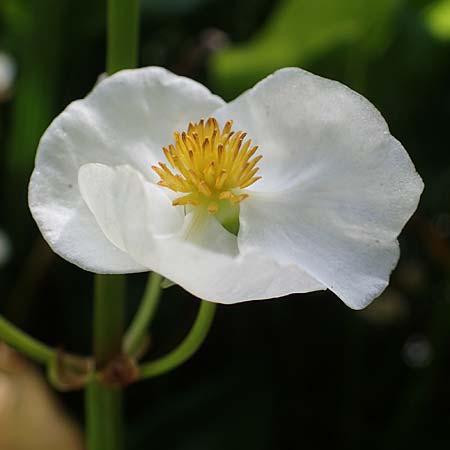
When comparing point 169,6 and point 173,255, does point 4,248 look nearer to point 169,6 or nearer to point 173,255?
point 169,6

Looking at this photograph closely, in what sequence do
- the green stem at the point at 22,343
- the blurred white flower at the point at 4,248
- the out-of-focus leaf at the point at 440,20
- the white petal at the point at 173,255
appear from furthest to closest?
1. the blurred white flower at the point at 4,248
2. the out-of-focus leaf at the point at 440,20
3. the green stem at the point at 22,343
4. the white petal at the point at 173,255

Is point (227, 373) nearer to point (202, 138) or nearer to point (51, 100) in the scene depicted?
point (51, 100)

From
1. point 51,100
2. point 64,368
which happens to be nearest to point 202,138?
point 64,368

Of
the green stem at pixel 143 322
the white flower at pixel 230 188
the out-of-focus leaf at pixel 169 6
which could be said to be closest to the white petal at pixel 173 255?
the white flower at pixel 230 188

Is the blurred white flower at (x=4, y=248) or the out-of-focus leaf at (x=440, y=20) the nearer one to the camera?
the out-of-focus leaf at (x=440, y=20)

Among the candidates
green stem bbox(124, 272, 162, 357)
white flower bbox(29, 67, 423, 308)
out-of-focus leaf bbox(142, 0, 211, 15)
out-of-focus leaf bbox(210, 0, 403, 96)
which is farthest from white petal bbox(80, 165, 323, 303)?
out-of-focus leaf bbox(142, 0, 211, 15)

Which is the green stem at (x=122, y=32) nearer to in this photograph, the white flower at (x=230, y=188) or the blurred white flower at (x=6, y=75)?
the white flower at (x=230, y=188)

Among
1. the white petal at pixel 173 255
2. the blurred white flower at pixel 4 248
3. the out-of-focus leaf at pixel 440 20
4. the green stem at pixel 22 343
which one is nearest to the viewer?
the white petal at pixel 173 255
